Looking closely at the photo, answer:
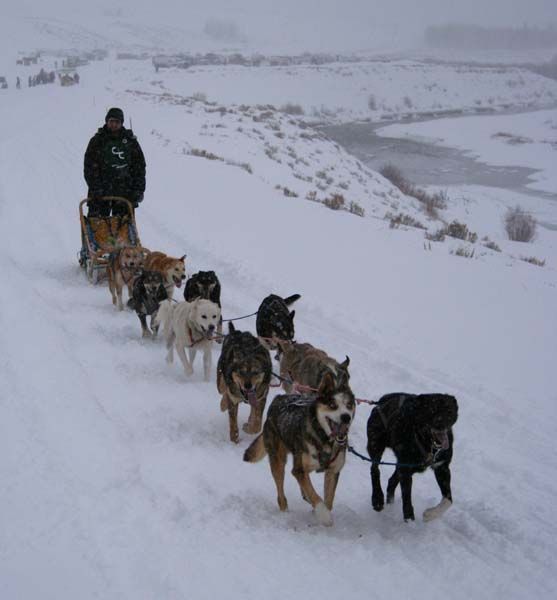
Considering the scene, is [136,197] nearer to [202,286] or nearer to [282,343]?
[202,286]

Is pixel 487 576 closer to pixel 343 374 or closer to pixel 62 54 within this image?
pixel 343 374

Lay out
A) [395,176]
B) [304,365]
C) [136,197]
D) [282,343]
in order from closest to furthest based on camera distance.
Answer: [304,365], [282,343], [136,197], [395,176]

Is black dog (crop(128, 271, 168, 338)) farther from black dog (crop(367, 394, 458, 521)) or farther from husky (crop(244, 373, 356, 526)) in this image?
black dog (crop(367, 394, 458, 521))

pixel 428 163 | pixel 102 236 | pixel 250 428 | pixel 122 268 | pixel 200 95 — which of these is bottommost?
pixel 250 428

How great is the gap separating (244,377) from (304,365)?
32.5 inches

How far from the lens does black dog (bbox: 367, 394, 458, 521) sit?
358 centimetres

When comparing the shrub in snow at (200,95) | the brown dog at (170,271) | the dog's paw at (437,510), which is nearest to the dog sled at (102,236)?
the brown dog at (170,271)

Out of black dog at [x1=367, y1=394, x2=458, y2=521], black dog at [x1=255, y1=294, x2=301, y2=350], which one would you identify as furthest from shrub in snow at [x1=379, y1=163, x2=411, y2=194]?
black dog at [x1=367, y1=394, x2=458, y2=521]

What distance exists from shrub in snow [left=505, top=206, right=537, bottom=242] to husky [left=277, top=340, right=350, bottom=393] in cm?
1118

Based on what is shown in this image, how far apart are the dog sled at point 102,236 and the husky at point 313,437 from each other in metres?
4.88

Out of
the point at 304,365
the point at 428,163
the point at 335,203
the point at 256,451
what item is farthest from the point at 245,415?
the point at 428,163

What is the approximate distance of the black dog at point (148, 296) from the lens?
262 inches

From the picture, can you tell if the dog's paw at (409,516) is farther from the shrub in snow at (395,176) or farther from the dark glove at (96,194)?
the shrub in snow at (395,176)

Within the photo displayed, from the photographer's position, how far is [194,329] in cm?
578
